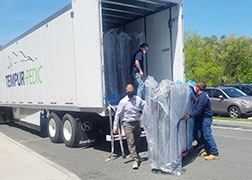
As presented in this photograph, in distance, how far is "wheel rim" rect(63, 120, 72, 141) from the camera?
8421 millimetres

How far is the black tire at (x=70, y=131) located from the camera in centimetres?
809

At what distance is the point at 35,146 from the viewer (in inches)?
363

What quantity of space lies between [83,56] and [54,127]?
121 inches

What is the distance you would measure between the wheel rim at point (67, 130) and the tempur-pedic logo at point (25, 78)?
2040 millimetres

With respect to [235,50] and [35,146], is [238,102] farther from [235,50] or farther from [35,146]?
[235,50]

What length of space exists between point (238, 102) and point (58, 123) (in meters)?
8.50

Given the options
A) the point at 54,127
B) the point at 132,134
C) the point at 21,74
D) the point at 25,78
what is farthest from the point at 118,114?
the point at 21,74

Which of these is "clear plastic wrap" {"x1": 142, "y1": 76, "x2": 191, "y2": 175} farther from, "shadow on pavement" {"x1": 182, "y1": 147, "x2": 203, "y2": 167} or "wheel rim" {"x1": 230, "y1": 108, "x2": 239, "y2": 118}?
"wheel rim" {"x1": 230, "y1": 108, "x2": 239, "y2": 118}

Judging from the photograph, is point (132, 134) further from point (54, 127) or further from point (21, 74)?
→ point (21, 74)

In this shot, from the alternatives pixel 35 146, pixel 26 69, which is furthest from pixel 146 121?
pixel 26 69

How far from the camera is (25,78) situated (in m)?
11.2

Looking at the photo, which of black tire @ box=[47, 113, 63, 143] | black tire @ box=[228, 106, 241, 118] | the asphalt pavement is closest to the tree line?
black tire @ box=[228, 106, 241, 118]

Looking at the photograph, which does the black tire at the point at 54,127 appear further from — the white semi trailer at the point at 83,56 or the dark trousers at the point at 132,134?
the dark trousers at the point at 132,134

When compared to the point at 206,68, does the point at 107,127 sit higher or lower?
lower
